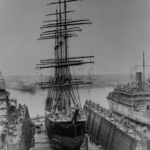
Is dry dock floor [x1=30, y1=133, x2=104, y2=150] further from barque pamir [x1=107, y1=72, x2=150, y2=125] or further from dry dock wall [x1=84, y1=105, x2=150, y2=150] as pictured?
barque pamir [x1=107, y1=72, x2=150, y2=125]

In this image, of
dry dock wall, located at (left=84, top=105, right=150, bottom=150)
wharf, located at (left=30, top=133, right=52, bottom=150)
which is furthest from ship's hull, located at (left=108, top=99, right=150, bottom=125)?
wharf, located at (left=30, top=133, right=52, bottom=150)

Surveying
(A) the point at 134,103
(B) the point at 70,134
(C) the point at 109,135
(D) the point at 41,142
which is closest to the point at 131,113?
(A) the point at 134,103

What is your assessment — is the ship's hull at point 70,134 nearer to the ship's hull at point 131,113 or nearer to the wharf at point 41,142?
the wharf at point 41,142

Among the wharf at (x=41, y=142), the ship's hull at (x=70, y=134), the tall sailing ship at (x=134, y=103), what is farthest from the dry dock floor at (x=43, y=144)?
the tall sailing ship at (x=134, y=103)

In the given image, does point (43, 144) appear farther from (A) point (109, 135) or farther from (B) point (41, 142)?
(A) point (109, 135)

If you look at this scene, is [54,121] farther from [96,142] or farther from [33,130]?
[33,130]

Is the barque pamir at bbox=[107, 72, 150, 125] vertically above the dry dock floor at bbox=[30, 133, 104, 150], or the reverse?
the barque pamir at bbox=[107, 72, 150, 125]
